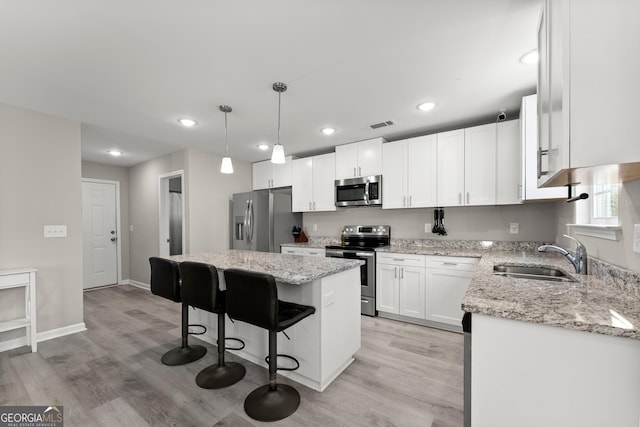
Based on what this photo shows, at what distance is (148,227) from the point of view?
16.6ft

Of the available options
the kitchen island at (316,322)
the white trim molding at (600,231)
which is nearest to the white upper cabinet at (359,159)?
the kitchen island at (316,322)

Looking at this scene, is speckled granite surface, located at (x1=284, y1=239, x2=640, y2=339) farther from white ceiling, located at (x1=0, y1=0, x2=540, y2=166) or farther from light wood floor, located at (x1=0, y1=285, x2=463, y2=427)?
white ceiling, located at (x1=0, y1=0, x2=540, y2=166)

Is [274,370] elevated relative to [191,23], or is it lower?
lower

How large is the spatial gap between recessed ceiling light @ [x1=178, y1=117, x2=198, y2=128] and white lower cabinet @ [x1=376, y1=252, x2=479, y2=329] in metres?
2.77

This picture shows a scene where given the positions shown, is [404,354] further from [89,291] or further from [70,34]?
[89,291]

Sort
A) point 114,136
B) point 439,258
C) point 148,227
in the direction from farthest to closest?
point 148,227, point 114,136, point 439,258

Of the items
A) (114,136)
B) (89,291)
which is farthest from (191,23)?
(89,291)

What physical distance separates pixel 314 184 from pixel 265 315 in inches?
116

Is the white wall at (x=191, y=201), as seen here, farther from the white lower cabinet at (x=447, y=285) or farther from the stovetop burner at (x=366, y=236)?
the white lower cabinet at (x=447, y=285)

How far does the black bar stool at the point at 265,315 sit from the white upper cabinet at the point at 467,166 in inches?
90.8

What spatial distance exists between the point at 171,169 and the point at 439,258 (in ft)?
14.4

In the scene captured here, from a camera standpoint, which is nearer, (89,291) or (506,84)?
(506,84)

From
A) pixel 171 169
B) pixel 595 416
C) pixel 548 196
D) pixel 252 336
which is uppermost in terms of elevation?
pixel 171 169

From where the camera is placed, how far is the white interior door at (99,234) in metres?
5.06
